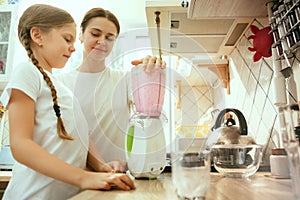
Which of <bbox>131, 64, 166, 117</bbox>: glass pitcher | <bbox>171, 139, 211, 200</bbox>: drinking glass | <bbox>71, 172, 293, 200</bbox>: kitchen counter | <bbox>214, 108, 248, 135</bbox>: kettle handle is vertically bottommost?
<bbox>71, 172, 293, 200</bbox>: kitchen counter

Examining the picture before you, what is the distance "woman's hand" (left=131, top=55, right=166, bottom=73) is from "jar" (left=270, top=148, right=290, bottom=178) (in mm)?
440

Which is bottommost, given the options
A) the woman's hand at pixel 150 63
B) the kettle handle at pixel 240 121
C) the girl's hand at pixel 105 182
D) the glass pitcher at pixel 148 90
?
the girl's hand at pixel 105 182

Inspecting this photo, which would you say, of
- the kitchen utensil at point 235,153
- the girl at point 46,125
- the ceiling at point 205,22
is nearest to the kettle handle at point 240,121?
the kitchen utensil at point 235,153

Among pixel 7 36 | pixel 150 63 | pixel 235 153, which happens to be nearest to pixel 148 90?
pixel 150 63

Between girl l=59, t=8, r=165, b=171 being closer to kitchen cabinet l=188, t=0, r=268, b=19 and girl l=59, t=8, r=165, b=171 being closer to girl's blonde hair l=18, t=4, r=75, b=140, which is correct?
girl's blonde hair l=18, t=4, r=75, b=140

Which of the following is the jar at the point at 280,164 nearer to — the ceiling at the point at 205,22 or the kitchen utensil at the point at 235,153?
the kitchen utensil at the point at 235,153

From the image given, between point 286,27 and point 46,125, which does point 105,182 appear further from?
point 286,27

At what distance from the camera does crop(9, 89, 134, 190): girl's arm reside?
20.5 inches

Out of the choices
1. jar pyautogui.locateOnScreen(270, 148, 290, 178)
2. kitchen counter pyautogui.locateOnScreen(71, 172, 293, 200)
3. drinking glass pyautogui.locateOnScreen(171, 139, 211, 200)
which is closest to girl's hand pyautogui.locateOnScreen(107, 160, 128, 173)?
kitchen counter pyautogui.locateOnScreen(71, 172, 293, 200)

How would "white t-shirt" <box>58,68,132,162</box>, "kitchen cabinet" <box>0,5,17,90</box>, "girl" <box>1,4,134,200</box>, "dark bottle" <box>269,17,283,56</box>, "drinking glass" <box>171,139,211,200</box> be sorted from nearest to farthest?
"drinking glass" <box>171,139,211,200</box> → "girl" <box>1,4,134,200</box> → "white t-shirt" <box>58,68,132,162</box> → "dark bottle" <box>269,17,283,56</box> → "kitchen cabinet" <box>0,5,17,90</box>

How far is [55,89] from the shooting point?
0.68 metres

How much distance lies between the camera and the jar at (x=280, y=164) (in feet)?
2.34

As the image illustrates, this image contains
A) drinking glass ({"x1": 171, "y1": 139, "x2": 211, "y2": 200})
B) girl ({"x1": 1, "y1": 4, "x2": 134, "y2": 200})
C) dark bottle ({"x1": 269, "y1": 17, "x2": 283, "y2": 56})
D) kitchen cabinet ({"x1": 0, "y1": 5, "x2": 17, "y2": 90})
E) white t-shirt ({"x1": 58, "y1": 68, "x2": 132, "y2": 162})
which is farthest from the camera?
kitchen cabinet ({"x1": 0, "y1": 5, "x2": 17, "y2": 90})

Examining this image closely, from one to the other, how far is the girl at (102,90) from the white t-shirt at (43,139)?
0.10 meters
